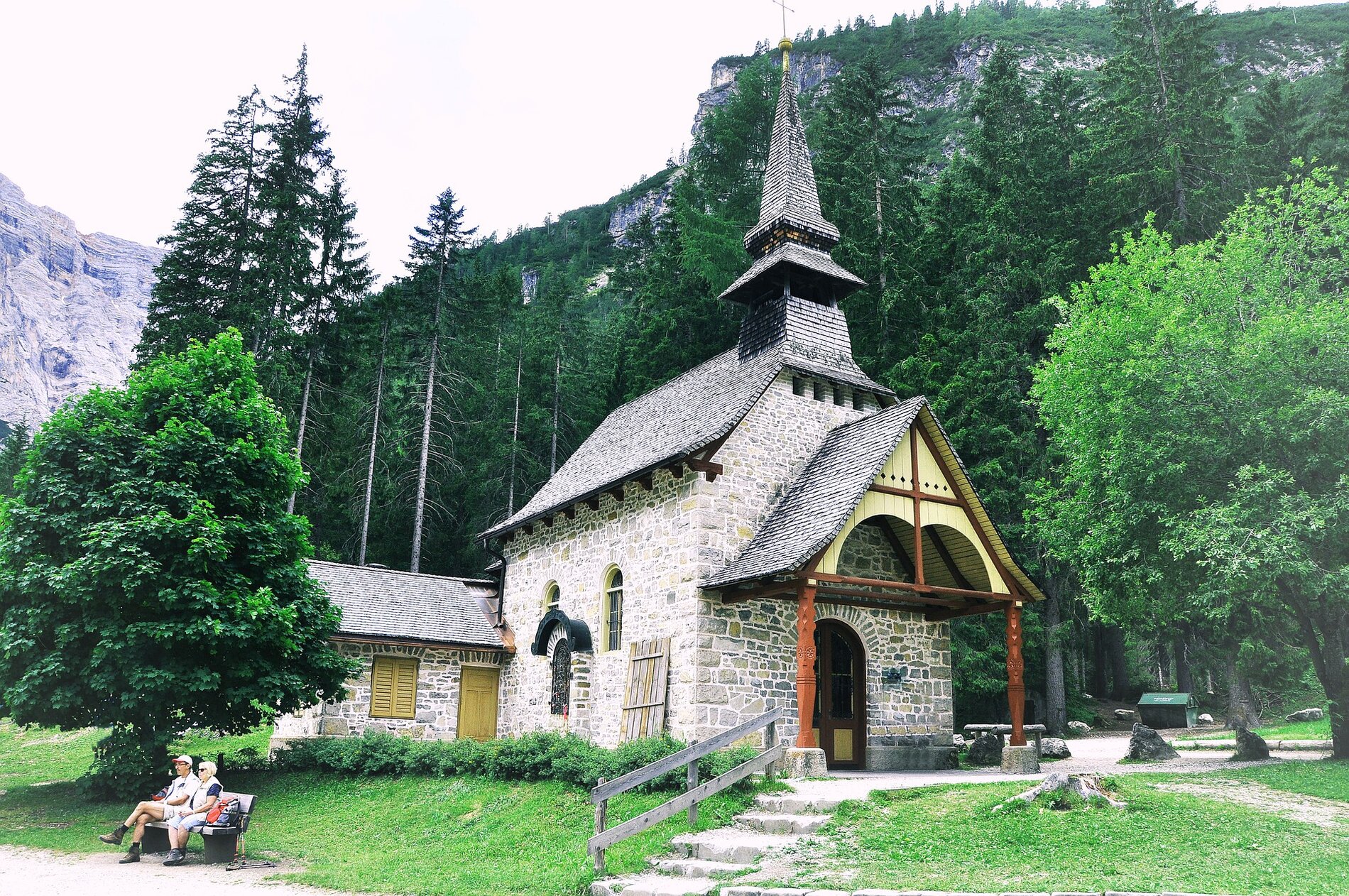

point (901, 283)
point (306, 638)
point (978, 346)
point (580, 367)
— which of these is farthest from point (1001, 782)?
point (580, 367)

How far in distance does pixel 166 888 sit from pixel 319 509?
2574cm

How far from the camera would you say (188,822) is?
34.8ft

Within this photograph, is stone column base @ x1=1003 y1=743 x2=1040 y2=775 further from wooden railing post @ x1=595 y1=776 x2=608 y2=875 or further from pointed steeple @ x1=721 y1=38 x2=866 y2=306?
pointed steeple @ x1=721 y1=38 x2=866 y2=306

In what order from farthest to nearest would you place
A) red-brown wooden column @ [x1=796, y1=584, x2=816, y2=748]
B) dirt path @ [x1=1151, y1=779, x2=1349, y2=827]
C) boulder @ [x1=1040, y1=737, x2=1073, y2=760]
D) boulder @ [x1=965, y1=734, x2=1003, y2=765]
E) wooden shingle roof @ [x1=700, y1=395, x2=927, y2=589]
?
boulder @ [x1=1040, y1=737, x2=1073, y2=760] → boulder @ [x1=965, y1=734, x2=1003, y2=765] → wooden shingle roof @ [x1=700, y1=395, x2=927, y2=589] → red-brown wooden column @ [x1=796, y1=584, x2=816, y2=748] → dirt path @ [x1=1151, y1=779, x2=1349, y2=827]

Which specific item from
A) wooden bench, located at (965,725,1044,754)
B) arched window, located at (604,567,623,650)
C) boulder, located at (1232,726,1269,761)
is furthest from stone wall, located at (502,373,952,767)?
boulder, located at (1232,726,1269,761)

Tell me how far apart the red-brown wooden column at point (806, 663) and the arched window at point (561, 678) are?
673cm

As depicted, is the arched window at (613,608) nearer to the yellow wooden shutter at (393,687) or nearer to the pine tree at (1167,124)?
the yellow wooden shutter at (393,687)

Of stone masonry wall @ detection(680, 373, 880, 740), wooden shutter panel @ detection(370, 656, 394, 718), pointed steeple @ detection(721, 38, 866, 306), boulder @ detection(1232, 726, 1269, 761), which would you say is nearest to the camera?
stone masonry wall @ detection(680, 373, 880, 740)

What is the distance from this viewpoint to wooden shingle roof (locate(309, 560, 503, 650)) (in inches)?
800

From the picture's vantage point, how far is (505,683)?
70.5 feet

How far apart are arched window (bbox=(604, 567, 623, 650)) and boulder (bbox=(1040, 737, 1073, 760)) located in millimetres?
8703

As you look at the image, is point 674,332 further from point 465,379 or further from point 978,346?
point 978,346

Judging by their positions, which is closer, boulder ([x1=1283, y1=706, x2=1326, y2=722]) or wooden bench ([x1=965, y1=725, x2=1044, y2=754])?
wooden bench ([x1=965, y1=725, x2=1044, y2=754])

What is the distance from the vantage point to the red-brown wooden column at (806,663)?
1291 centimetres
